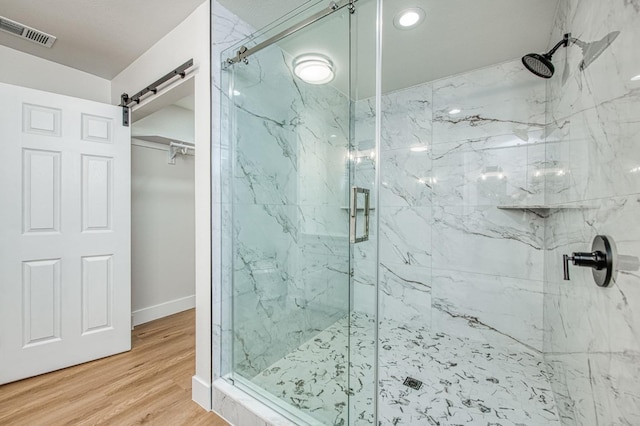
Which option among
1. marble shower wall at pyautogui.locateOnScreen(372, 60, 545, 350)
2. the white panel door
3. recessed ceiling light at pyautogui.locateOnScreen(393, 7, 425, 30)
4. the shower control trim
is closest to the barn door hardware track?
the white panel door

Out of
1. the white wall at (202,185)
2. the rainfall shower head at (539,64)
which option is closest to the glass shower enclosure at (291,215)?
the white wall at (202,185)

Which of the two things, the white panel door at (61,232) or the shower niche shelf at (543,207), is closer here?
the shower niche shelf at (543,207)

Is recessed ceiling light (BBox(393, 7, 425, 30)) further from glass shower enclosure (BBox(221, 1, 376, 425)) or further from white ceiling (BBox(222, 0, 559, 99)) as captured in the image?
glass shower enclosure (BBox(221, 1, 376, 425))

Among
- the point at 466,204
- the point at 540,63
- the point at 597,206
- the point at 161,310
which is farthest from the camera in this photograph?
the point at 161,310

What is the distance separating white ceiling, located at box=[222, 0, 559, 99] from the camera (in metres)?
1.36

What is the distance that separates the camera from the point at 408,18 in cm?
158

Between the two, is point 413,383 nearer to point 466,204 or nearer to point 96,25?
point 466,204

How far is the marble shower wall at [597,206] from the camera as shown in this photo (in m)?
0.70

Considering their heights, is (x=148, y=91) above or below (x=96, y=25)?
below

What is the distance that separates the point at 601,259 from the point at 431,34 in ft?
5.34

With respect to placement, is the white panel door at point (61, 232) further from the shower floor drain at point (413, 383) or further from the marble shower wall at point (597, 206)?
the marble shower wall at point (597, 206)

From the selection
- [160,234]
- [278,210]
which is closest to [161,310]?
[160,234]

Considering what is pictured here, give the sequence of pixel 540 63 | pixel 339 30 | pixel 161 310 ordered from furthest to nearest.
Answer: pixel 161 310 < pixel 540 63 < pixel 339 30

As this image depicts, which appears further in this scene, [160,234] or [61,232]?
[160,234]
